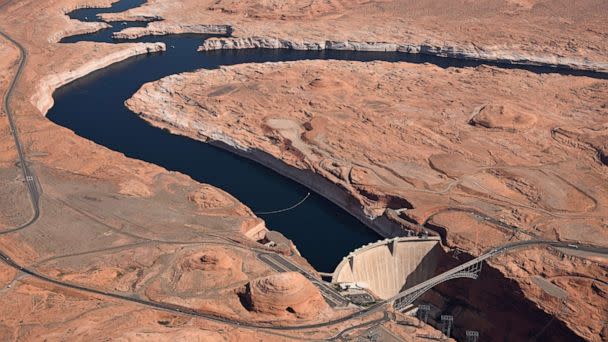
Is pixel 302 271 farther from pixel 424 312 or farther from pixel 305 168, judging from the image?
pixel 305 168

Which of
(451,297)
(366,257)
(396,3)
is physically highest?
(396,3)

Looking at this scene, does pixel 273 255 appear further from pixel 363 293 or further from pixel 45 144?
pixel 45 144

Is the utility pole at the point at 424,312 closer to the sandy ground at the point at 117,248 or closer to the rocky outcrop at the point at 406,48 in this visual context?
the sandy ground at the point at 117,248

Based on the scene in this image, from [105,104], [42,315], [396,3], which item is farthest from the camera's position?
[396,3]

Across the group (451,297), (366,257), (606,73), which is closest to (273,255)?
(366,257)

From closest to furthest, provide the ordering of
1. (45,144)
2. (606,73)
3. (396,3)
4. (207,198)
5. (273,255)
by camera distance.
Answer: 1. (273,255)
2. (207,198)
3. (45,144)
4. (606,73)
5. (396,3)

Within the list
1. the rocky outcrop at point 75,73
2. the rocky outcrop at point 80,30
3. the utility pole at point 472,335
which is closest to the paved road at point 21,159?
the rocky outcrop at point 75,73

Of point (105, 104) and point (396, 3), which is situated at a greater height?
point (396, 3)
